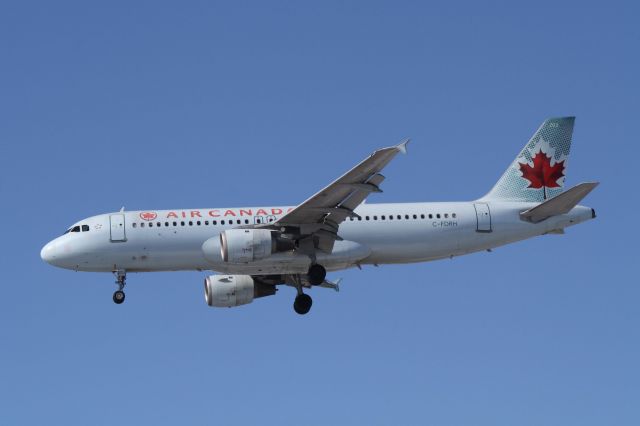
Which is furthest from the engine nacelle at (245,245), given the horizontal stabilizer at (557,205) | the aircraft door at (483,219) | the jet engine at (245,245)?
the horizontal stabilizer at (557,205)

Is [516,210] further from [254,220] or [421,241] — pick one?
[254,220]

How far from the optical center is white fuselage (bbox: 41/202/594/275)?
4516 cm

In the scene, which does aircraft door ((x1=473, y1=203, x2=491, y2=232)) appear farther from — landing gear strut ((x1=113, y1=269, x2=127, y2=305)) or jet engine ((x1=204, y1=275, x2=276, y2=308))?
landing gear strut ((x1=113, y1=269, x2=127, y2=305))

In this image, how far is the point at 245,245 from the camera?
141ft

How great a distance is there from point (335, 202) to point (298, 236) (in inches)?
93.6

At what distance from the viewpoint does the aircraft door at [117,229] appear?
45.3 m

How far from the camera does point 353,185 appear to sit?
41.3 metres

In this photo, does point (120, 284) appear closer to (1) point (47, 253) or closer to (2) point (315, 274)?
(1) point (47, 253)

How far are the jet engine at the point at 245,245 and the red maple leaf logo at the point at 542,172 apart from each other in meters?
13.2

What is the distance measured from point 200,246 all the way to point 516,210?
44.1 ft

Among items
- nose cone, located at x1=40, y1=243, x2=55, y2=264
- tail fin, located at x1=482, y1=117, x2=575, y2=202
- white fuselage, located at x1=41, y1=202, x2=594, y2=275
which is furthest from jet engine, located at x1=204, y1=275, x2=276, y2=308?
tail fin, located at x1=482, y1=117, x2=575, y2=202

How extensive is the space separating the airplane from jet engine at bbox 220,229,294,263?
38 mm

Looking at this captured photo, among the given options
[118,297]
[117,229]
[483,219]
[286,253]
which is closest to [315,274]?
[286,253]

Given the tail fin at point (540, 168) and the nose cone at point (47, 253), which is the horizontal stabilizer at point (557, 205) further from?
the nose cone at point (47, 253)
